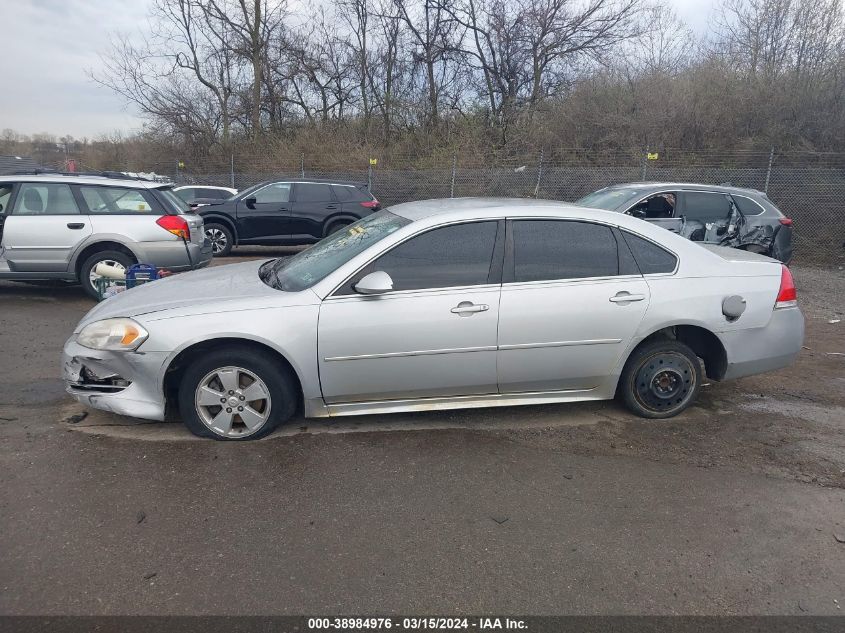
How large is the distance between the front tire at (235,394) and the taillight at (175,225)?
4414 millimetres

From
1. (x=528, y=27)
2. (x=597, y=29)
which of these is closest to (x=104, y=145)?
(x=528, y=27)

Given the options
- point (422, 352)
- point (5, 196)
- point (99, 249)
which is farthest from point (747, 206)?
point (5, 196)

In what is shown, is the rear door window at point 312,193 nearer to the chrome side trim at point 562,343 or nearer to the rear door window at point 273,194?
the rear door window at point 273,194

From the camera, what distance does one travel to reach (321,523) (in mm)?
2994

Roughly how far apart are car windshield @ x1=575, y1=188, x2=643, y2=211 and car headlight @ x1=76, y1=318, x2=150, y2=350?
659cm

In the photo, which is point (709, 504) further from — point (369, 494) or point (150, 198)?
point (150, 198)

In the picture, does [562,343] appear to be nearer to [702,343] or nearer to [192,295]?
[702,343]

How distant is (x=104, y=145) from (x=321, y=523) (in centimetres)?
3133

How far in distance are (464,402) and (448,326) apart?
0.58 m

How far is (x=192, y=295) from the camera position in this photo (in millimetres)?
3953

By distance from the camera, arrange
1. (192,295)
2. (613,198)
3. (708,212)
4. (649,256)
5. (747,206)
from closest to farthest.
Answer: (192,295)
(649,256)
(613,198)
(708,212)
(747,206)

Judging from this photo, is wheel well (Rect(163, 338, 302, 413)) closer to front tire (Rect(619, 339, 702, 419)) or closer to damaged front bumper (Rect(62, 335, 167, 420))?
damaged front bumper (Rect(62, 335, 167, 420))

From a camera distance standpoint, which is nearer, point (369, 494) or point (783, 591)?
point (783, 591)

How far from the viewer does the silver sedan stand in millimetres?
3699
